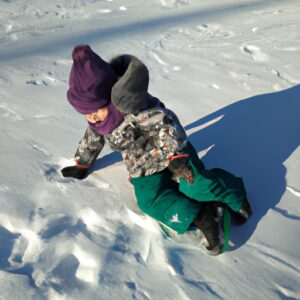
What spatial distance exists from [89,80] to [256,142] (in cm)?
83

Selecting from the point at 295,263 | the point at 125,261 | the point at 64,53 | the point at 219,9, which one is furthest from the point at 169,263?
the point at 219,9

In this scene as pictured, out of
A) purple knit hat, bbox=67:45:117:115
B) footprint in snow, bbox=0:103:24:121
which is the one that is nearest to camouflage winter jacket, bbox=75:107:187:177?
purple knit hat, bbox=67:45:117:115

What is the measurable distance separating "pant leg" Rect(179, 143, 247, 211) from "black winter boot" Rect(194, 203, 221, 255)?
0.15 ft

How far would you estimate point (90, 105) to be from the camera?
1.23 meters

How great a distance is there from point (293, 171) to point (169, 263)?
0.66 metres

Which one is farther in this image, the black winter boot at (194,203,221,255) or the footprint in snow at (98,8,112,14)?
the footprint in snow at (98,8,112,14)

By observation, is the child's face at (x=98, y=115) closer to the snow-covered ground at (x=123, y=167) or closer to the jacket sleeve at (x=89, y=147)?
the jacket sleeve at (x=89, y=147)

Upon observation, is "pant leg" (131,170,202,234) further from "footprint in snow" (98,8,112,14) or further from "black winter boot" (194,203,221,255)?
"footprint in snow" (98,8,112,14)

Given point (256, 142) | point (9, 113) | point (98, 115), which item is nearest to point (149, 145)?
point (98, 115)

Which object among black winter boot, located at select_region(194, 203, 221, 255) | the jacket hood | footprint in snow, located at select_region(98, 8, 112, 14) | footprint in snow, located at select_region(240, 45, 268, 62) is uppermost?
the jacket hood

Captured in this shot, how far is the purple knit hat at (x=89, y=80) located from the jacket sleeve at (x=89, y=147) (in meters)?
0.22

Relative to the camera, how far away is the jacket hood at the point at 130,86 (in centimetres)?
116

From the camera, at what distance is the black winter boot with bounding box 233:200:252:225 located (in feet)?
4.16

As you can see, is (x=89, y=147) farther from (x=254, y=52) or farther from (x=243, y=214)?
(x=254, y=52)
